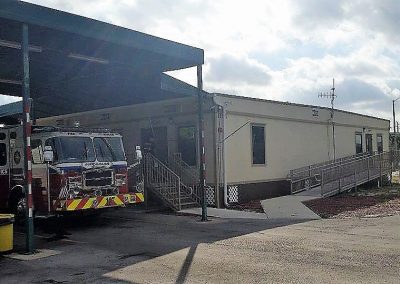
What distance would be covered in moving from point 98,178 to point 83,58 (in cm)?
333

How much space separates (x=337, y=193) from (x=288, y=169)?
225 centimetres

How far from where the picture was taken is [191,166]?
17.9 m

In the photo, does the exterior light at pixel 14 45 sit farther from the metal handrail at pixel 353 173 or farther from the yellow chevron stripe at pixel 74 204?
the metal handrail at pixel 353 173

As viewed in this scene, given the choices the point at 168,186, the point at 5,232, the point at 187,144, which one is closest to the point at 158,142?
the point at 187,144

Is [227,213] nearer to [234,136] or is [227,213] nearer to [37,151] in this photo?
[234,136]

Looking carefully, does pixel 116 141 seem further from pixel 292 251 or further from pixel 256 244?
pixel 292 251

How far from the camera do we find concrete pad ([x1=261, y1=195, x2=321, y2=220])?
46.6 feet

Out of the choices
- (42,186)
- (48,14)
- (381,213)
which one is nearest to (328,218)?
(381,213)

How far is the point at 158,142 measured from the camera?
19156mm

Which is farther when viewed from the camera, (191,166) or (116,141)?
(191,166)

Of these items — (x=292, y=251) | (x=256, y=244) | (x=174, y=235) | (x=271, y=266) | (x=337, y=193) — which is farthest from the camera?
(x=337, y=193)

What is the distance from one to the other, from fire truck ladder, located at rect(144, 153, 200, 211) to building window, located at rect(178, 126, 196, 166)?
3.27 ft

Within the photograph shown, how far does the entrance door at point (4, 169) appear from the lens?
1312 centimetres

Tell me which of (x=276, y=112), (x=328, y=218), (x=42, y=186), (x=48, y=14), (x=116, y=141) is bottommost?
(x=328, y=218)
